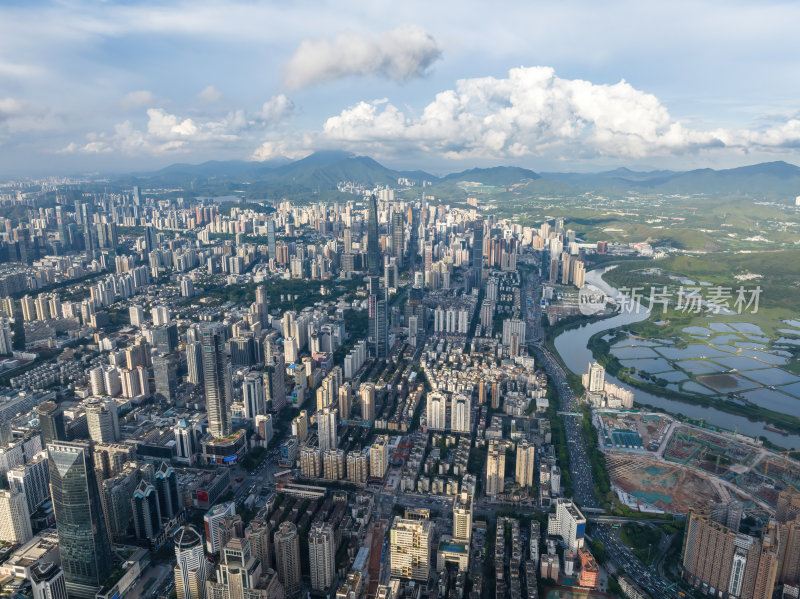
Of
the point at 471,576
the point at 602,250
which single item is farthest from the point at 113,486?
the point at 602,250

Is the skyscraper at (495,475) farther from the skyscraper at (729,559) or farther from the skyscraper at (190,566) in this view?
the skyscraper at (190,566)

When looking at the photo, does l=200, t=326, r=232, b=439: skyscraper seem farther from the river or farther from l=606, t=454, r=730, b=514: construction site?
the river

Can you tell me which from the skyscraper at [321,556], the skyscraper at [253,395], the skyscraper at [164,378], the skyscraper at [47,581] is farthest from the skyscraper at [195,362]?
the skyscraper at [321,556]

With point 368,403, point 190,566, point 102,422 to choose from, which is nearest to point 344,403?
point 368,403

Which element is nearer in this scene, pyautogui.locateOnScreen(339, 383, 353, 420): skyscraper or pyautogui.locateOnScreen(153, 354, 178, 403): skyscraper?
pyautogui.locateOnScreen(339, 383, 353, 420): skyscraper

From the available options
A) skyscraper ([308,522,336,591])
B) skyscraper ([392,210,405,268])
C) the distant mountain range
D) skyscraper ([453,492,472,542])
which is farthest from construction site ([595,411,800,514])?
the distant mountain range

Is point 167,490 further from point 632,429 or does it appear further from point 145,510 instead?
point 632,429

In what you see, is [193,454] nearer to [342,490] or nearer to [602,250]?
[342,490]
